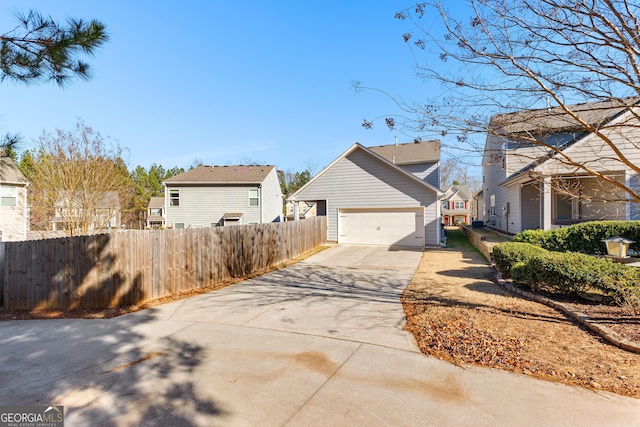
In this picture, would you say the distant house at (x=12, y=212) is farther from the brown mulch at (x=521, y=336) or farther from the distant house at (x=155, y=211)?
the distant house at (x=155, y=211)

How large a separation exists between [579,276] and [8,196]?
24.6 m

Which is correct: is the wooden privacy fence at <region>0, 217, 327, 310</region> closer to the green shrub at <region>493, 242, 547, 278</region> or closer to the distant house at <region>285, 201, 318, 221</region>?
the green shrub at <region>493, 242, 547, 278</region>

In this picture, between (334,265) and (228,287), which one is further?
(334,265)

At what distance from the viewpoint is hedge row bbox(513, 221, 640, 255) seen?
1014 centimetres

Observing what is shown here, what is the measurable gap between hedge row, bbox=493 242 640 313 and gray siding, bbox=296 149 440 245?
965 cm

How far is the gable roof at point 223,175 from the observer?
24.3m

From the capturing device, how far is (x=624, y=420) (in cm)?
250

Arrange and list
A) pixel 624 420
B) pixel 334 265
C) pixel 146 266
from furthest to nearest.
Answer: pixel 334 265 → pixel 146 266 → pixel 624 420

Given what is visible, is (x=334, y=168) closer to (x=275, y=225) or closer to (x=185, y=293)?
(x=275, y=225)

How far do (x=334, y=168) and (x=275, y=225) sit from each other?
764 centimetres

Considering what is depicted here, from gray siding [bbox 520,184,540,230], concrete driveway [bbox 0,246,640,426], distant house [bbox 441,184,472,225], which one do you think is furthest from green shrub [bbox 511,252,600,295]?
distant house [bbox 441,184,472,225]

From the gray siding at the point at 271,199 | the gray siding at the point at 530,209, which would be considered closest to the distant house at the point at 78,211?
the gray siding at the point at 271,199

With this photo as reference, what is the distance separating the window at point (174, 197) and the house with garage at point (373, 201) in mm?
10999

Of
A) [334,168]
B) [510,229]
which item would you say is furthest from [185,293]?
[510,229]
